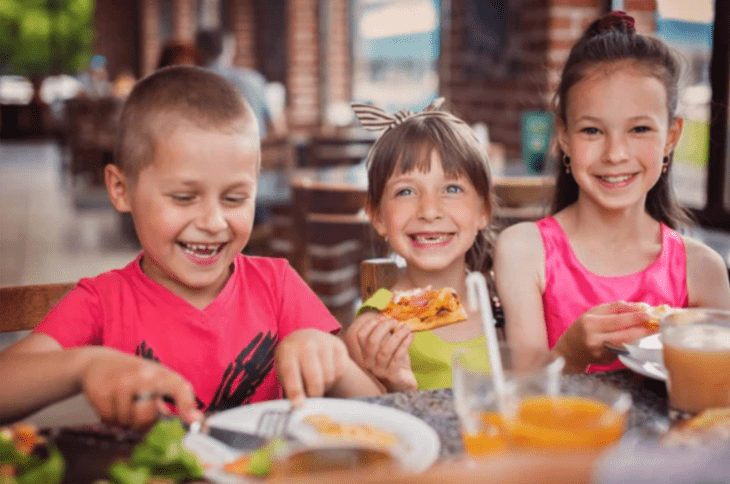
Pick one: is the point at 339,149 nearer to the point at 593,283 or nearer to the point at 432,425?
the point at 593,283

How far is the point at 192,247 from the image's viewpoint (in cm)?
134

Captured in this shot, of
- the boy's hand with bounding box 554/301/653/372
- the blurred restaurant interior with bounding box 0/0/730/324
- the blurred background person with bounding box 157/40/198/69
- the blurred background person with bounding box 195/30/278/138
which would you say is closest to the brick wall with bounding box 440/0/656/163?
the blurred restaurant interior with bounding box 0/0/730/324

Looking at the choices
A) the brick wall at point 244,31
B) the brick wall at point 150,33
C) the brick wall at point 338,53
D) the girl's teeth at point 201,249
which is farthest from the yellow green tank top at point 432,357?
the brick wall at point 150,33

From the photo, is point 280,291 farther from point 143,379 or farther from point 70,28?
point 70,28

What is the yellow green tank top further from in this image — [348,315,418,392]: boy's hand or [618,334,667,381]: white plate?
[618,334,667,381]: white plate

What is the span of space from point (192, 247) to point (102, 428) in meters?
0.49

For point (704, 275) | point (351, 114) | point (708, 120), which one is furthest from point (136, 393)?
point (351, 114)

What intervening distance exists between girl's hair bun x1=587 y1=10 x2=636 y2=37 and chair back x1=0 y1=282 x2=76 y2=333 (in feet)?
4.35

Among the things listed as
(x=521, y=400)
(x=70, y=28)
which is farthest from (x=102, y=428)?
(x=70, y=28)

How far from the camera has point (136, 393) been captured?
2.95ft

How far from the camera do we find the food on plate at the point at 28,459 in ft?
2.39

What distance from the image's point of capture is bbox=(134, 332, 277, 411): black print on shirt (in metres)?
1.35

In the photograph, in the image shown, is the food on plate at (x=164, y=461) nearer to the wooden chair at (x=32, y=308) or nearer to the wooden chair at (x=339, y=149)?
the wooden chair at (x=32, y=308)

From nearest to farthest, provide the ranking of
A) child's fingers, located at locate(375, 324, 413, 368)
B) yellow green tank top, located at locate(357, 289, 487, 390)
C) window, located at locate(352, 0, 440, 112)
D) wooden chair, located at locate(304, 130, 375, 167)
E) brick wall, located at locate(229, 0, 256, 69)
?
child's fingers, located at locate(375, 324, 413, 368), yellow green tank top, located at locate(357, 289, 487, 390), wooden chair, located at locate(304, 130, 375, 167), window, located at locate(352, 0, 440, 112), brick wall, located at locate(229, 0, 256, 69)
